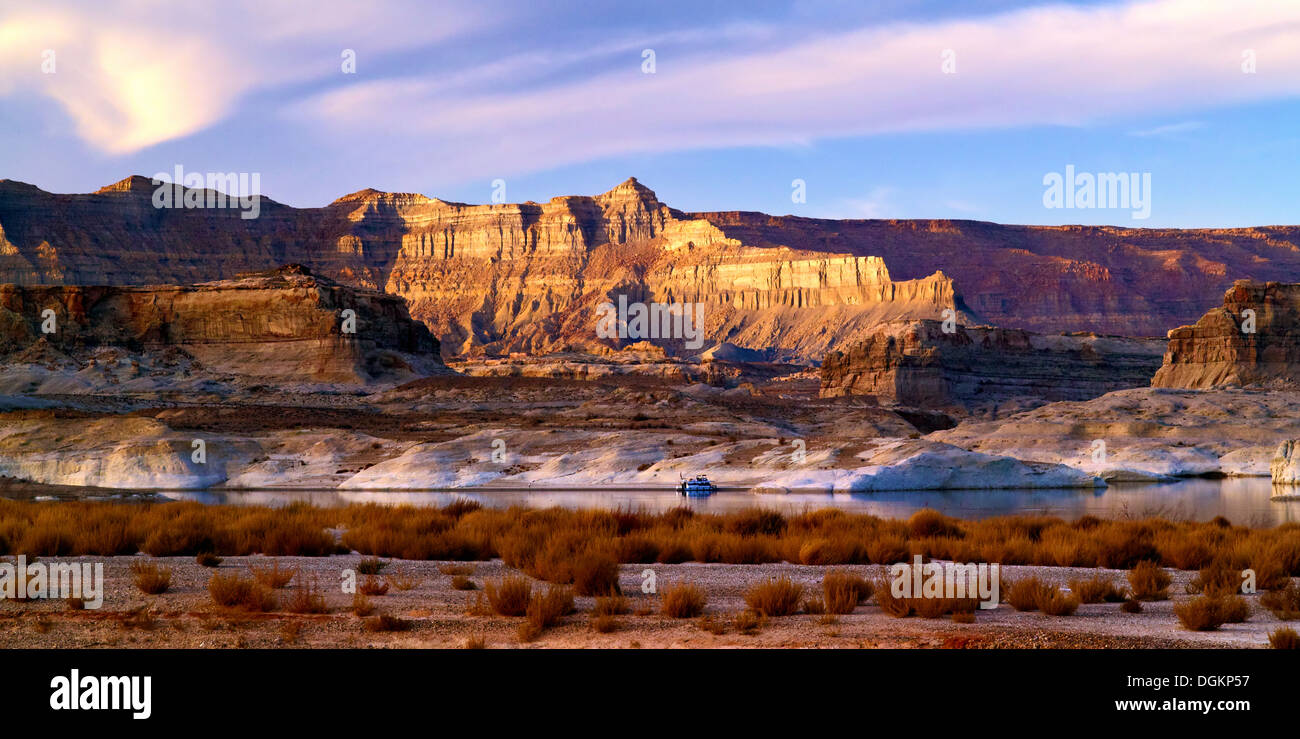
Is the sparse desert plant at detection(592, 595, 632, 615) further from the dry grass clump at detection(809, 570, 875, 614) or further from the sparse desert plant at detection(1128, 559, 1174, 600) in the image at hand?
the sparse desert plant at detection(1128, 559, 1174, 600)

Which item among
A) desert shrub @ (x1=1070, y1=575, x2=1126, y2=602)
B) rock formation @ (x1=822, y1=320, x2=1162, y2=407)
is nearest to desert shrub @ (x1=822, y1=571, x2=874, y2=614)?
desert shrub @ (x1=1070, y1=575, x2=1126, y2=602)

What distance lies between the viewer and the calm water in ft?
102

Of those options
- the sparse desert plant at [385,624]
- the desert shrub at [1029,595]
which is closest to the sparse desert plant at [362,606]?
the sparse desert plant at [385,624]

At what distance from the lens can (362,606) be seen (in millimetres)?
11219

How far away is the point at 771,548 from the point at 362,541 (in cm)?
616

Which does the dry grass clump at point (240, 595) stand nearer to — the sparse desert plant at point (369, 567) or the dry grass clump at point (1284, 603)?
the sparse desert plant at point (369, 567)

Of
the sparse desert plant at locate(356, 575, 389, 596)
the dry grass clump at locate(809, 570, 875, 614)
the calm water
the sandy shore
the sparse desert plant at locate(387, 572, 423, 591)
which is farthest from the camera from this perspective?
the calm water

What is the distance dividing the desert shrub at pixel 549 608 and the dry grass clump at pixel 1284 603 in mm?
6409

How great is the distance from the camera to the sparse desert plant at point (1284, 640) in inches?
352

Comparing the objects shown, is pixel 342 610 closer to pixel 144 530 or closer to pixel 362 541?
pixel 362 541

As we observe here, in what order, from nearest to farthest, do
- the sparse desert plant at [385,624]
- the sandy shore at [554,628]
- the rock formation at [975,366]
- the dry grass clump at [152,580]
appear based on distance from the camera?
the sandy shore at [554,628]
the sparse desert plant at [385,624]
the dry grass clump at [152,580]
the rock formation at [975,366]

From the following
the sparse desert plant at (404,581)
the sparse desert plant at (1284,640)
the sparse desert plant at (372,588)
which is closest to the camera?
the sparse desert plant at (1284,640)

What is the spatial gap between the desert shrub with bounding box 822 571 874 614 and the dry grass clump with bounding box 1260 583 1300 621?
12.2 feet

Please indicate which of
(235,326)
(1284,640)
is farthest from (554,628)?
(235,326)
